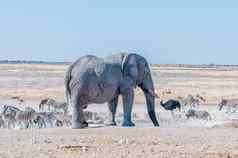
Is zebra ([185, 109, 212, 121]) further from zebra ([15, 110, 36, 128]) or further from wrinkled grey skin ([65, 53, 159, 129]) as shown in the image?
wrinkled grey skin ([65, 53, 159, 129])

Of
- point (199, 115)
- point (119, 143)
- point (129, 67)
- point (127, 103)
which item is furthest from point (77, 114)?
point (199, 115)

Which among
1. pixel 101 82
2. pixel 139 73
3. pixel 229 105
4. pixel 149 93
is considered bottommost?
pixel 229 105

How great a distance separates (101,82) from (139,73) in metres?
1.76

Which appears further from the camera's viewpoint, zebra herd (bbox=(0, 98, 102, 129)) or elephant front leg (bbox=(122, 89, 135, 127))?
zebra herd (bbox=(0, 98, 102, 129))

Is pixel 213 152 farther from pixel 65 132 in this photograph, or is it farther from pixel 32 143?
pixel 65 132

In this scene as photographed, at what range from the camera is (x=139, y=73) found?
20.6 m

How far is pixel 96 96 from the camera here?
1931 centimetres

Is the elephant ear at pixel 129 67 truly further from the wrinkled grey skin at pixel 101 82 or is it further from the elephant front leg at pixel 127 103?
the elephant front leg at pixel 127 103

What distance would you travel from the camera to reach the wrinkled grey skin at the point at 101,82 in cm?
1914

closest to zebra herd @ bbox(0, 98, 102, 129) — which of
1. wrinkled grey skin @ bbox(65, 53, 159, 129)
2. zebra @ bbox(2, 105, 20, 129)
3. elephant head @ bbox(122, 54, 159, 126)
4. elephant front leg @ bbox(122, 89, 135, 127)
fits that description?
zebra @ bbox(2, 105, 20, 129)

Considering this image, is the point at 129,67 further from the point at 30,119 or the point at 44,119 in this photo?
the point at 44,119

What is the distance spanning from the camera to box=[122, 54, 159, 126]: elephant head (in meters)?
20.0

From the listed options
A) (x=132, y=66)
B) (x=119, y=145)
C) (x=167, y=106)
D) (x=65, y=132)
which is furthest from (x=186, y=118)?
(x=119, y=145)

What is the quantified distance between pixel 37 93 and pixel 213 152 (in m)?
38.7
